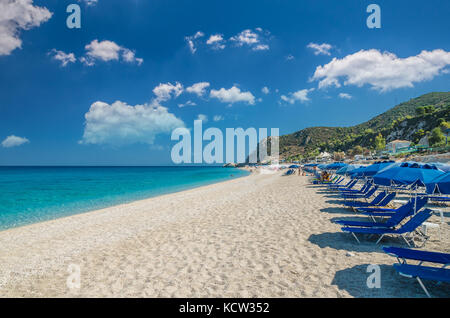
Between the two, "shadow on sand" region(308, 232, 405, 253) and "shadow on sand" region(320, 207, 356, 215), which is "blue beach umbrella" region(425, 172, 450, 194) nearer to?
"shadow on sand" region(308, 232, 405, 253)

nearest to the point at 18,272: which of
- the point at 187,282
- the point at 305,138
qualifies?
the point at 187,282

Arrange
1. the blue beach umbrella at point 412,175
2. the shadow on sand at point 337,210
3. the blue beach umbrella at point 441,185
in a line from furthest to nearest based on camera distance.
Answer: the shadow on sand at point 337,210, the blue beach umbrella at point 412,175, the blue beach umbrella at point 441,185

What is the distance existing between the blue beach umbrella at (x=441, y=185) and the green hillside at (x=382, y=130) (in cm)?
5972

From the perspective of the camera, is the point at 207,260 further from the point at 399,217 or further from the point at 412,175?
the point at 412,175

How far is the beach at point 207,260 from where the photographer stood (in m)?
3.53

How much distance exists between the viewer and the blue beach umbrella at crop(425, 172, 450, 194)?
15.9ft

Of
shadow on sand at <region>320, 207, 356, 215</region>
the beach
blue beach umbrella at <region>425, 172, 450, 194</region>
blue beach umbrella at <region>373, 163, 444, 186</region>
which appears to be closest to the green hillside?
shadow on sand at <region>320, 207, 356, 215</region>

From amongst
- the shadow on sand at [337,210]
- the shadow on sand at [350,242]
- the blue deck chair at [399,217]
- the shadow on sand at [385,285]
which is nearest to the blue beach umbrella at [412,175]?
the blue deck chair at [399,217]

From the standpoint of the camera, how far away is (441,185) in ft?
16.3

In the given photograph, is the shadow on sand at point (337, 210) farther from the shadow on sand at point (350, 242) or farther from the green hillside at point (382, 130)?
the green hillside at point (382, 130)

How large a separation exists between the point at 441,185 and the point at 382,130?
8764cm

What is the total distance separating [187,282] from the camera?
3.80 m
